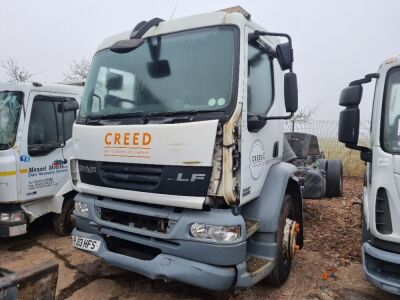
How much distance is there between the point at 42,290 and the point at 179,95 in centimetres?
185

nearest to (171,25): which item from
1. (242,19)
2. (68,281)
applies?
(242,19)

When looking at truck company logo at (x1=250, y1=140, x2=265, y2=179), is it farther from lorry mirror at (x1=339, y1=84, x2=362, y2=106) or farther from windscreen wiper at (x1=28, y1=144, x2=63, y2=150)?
windscreen wiper at (x1=28, y1=144, x2=63, y2=150)

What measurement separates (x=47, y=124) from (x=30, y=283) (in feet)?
11.8

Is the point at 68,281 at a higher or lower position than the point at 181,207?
lower

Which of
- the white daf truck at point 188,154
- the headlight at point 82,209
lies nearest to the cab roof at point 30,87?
the white daf truck at point 188,154

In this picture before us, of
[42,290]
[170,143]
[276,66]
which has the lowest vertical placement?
[42,290]

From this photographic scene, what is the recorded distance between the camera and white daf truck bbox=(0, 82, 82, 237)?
4656mm

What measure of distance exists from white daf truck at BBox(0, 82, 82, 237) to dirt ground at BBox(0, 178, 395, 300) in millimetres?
444

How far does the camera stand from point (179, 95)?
10.2 feet

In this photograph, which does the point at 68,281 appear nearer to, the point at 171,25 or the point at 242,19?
the point at 171,25

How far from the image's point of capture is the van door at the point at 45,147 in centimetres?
482

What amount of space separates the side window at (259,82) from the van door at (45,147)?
10.8ft

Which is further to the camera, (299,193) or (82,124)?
(299,193)

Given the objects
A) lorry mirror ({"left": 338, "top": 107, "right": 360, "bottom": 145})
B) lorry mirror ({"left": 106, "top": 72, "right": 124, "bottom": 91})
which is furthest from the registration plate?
lorry mirror ({"left": 338, "top": 107, "right": 360, "bottom": 145})
